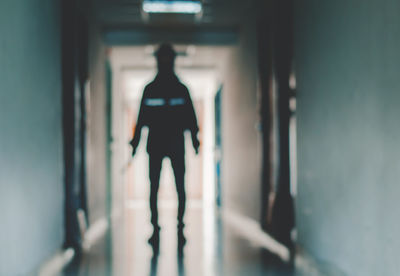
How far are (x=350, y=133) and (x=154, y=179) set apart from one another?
1327mm

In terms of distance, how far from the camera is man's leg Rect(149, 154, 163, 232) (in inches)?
93.3

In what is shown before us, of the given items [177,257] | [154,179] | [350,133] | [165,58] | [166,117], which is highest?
[165,58]

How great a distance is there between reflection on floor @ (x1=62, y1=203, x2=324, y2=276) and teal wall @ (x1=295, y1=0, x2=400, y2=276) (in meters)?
0.50

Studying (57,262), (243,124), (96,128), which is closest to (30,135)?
(57,262)

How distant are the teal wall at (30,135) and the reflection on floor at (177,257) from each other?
460 mm

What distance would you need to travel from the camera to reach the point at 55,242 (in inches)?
153

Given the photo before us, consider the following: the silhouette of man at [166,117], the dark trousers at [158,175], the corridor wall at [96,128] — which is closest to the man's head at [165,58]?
the silhouette of man at [166,117]

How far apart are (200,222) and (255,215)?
1.23 meters

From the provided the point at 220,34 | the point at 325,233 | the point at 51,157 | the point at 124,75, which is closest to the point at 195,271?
the point at 325,233

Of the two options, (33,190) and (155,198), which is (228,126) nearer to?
(33,190)

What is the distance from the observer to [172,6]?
521cm

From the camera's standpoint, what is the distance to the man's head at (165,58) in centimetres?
238

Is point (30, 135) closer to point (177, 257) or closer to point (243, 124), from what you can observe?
point (177, 257)

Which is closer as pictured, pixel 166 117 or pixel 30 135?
pixel 166 117
